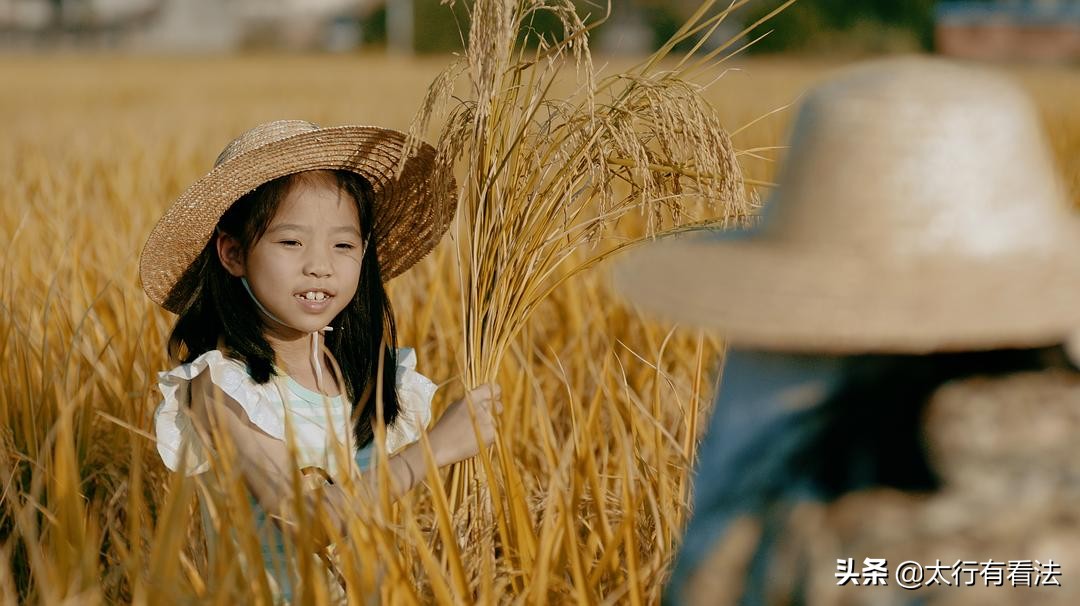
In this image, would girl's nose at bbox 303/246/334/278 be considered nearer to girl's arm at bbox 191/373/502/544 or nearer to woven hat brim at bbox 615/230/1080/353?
girl's arm at bbox 191/373/502/544

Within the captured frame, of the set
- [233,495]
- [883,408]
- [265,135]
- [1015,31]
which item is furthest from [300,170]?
[1015,31]

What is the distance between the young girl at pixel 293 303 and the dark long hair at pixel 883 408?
0.55 m

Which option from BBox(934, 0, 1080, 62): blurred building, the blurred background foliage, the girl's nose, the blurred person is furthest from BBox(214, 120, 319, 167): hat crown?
BBox(934, 0, 1080, 62): blurred building

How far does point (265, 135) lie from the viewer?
1.42 meters

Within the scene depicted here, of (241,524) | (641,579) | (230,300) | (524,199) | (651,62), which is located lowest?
(641,579)

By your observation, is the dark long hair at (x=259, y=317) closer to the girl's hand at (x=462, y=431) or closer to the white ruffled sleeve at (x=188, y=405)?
the white ruffled sleeve at (x=188, y=405)

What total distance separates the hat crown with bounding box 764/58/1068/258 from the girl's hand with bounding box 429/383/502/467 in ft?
1.84

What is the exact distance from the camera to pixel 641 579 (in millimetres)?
1140

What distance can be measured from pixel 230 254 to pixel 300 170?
165mm

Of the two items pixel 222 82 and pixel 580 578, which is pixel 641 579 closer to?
pixel 580 578

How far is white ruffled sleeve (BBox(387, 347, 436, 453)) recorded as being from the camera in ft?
5.02

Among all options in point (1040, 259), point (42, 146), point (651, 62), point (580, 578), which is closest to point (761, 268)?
point (1040, 259)

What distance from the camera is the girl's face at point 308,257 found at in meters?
1.36

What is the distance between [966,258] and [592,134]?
1.98 feet
